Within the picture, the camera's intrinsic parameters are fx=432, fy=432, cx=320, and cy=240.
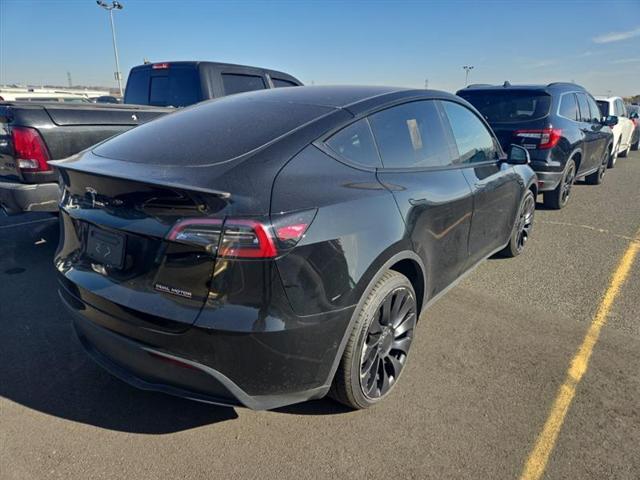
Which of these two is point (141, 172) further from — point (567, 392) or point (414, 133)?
point (567, 392)

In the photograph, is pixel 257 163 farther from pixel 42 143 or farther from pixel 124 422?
pixel 42 143

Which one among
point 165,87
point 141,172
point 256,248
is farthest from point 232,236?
point 165,87

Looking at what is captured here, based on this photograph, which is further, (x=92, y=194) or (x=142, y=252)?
(x=92, y=194)

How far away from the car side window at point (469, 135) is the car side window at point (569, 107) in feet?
10.4

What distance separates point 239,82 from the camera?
6.32 meters

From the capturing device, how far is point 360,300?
2.13m

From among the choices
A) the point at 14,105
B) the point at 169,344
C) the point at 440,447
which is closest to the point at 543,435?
the point at 440,447

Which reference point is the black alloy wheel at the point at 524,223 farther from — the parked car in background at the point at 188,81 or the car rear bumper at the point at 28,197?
the car rear bumper at the point at 28,197

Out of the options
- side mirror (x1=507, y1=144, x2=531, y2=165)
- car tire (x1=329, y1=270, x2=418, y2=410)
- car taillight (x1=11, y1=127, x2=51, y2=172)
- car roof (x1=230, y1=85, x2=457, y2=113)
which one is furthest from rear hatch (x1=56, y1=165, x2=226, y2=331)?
side mirror (x1=507, y1=144, x2=531, y2=165)

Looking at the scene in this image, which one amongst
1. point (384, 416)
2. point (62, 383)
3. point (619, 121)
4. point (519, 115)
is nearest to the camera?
point (384, 416)

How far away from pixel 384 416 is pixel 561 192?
5.83 m

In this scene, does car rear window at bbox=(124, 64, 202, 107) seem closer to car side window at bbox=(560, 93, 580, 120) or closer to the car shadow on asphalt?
the car shadow on asphalt

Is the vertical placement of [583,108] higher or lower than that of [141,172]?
higher

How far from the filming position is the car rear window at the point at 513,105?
604 centimetres
